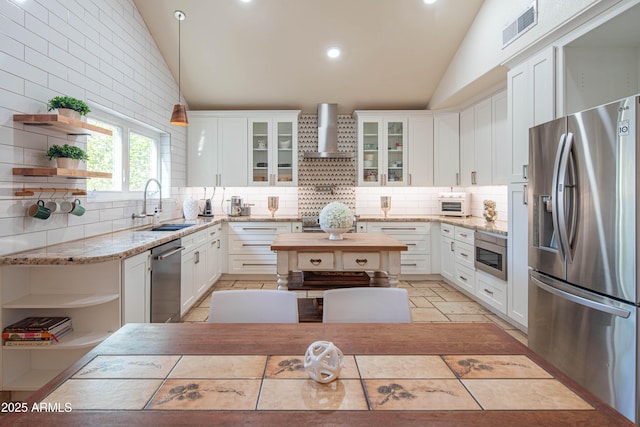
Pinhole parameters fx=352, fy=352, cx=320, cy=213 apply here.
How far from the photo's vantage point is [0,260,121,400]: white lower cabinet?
209 centimetres

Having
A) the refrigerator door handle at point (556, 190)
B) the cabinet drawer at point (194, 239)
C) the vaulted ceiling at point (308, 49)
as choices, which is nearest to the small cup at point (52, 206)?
the cabinet drawer at point (194, 239)

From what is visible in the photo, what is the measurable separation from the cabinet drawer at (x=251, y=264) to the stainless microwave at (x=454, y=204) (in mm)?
2617

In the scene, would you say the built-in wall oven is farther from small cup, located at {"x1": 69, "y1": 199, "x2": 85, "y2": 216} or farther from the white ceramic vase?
small cup, located at {"x1": 69, "y1": 199, "x2": 85, "y2": 216}

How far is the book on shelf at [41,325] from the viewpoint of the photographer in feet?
6.64

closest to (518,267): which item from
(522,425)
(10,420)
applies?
(522,425)

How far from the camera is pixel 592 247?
199 centimetres

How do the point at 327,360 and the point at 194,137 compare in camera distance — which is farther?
the point at 194,137

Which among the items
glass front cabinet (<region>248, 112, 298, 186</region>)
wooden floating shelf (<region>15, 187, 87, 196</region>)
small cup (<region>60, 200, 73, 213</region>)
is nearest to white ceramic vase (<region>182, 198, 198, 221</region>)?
glass front cabinet (<region>248, 112, 298, 186</region>)

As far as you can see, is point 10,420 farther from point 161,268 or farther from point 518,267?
point 518,267

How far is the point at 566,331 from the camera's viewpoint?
7.25 feet

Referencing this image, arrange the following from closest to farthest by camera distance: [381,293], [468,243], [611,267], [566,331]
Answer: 1. [381,293]
2. [611,267]
3. [566,331]
4. [468,243]

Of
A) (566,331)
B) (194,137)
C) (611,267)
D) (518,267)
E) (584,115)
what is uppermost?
(194,137)

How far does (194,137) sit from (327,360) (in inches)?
198

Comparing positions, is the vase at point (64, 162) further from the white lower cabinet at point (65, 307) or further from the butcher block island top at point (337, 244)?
the butcher block island top at point (337, 244)
